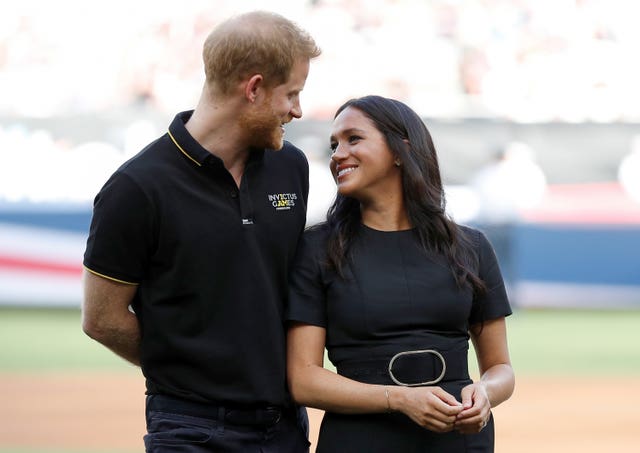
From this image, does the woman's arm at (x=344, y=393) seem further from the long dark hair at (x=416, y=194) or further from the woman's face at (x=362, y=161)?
the woman's face at (x=362, y=161)

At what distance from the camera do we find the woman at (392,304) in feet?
11.1

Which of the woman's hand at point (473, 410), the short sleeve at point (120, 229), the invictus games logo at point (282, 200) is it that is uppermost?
the invictus games logo at point (282, 200)

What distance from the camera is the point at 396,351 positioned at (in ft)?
11.1

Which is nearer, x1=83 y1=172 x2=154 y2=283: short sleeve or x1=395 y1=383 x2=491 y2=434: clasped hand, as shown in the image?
x1=395 y1=383 x2=491 y2=434: clasped hand

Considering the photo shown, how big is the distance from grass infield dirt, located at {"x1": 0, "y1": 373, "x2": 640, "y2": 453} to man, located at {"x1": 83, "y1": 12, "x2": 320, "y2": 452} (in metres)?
4.31

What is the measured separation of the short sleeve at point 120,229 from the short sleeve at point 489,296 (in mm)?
1045

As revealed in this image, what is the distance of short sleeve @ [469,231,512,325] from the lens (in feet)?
11.7

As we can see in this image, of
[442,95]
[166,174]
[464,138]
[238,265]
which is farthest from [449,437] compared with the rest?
[442,95]

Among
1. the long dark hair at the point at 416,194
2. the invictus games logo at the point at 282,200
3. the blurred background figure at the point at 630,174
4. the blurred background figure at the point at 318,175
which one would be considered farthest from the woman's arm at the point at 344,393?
the blurred background figure at the point at 630,174

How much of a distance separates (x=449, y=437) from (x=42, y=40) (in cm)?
1588

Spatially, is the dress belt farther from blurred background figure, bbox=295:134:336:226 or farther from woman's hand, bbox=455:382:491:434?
blurred background figure, bbox=295:134:336:226

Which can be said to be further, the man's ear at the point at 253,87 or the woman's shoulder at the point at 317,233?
the woman's shoulder at the point at 317,233

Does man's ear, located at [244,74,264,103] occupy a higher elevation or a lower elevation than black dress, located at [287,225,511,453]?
higher

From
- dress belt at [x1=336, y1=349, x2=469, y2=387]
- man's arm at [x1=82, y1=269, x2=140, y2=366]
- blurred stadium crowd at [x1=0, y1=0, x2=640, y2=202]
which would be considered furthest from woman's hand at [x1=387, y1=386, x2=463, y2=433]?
blurred stadium crowd at [x1=0, y1=0, x2=640, y2=202]
